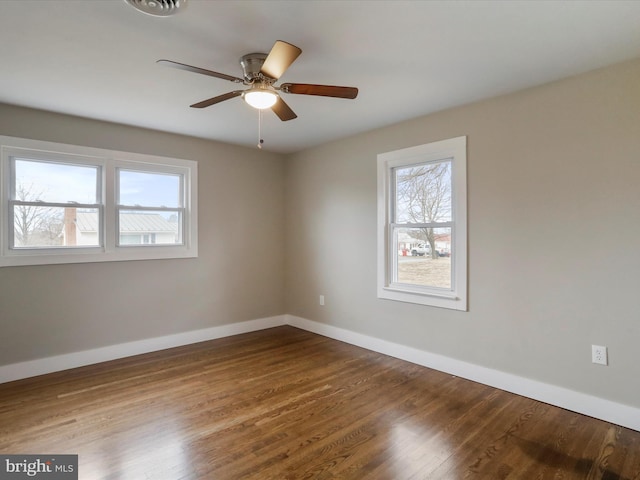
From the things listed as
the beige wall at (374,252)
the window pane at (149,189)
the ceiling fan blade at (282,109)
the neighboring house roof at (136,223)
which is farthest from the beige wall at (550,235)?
the neighboring house roof at (136,223)

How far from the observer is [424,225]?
143 inches

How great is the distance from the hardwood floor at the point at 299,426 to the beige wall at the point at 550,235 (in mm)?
378

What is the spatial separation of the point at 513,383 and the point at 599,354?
69 centimetres

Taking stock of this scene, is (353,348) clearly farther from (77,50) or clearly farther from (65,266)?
(77,50)

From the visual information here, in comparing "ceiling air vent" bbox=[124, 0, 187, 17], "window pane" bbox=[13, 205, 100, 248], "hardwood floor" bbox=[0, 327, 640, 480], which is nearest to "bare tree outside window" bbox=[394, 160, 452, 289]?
"hardwood floor" bbox=[0, 327, 640, 480]

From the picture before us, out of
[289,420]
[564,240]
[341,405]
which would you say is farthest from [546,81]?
[289,420]

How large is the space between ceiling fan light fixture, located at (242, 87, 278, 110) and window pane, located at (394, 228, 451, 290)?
2107 millimetres

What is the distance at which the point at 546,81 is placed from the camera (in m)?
2.72

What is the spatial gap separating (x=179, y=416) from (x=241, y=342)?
1.80 metres

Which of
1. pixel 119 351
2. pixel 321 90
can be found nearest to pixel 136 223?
pixel 119 351

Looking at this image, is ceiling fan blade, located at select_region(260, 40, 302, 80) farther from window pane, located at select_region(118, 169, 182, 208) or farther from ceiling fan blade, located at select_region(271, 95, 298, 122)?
window pane, located at select_region(118, 169, 182, 208)

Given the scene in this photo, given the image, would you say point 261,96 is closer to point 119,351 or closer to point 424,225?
point 424,225

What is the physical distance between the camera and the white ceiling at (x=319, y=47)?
187 centimetres

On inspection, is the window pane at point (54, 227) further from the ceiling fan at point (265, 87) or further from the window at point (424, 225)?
the window at point (424, 225)
